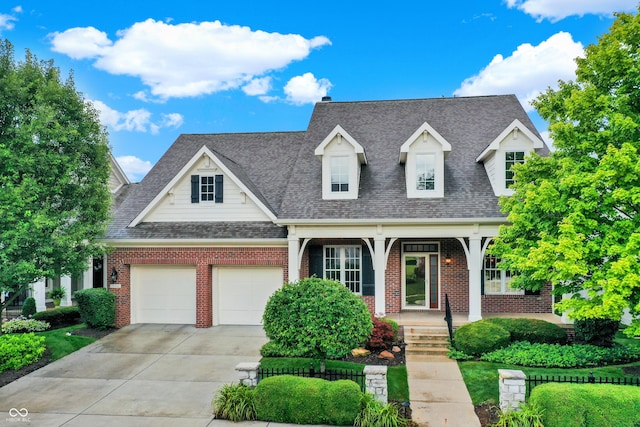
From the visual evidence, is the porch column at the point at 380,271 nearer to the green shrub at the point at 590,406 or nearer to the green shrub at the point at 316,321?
the green shrub at the point at 316,321

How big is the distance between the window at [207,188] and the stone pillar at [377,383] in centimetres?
990

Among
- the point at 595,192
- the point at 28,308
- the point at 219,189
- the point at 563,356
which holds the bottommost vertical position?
the point at 563,356

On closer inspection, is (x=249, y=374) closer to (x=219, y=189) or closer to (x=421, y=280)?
(x=219, y=189)

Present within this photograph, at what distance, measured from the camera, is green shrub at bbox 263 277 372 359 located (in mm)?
9656

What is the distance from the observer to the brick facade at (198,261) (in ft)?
52.1

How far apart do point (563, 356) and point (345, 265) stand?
7.79 meters

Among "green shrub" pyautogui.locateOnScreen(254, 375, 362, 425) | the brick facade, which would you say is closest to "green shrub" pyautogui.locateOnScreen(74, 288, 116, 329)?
the brick facade

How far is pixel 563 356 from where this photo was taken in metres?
11.2

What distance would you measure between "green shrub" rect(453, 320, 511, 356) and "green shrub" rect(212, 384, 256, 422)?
20.5 ft

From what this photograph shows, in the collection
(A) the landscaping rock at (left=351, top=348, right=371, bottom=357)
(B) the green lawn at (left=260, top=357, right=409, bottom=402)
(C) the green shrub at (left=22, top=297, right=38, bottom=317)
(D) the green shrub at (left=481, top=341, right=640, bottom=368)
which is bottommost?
(B) the green lawn at (left=260, top=357, right=409, bottom=402)

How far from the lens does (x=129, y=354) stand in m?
13.0

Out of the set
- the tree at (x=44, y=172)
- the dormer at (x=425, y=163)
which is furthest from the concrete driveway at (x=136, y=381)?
the dormer at (x=425, y=163)

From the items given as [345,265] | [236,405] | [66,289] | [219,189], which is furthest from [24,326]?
[345,265]

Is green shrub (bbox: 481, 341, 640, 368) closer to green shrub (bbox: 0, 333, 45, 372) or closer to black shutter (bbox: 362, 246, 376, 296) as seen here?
black shutter (bbox: 362, 246, 376, 296)
